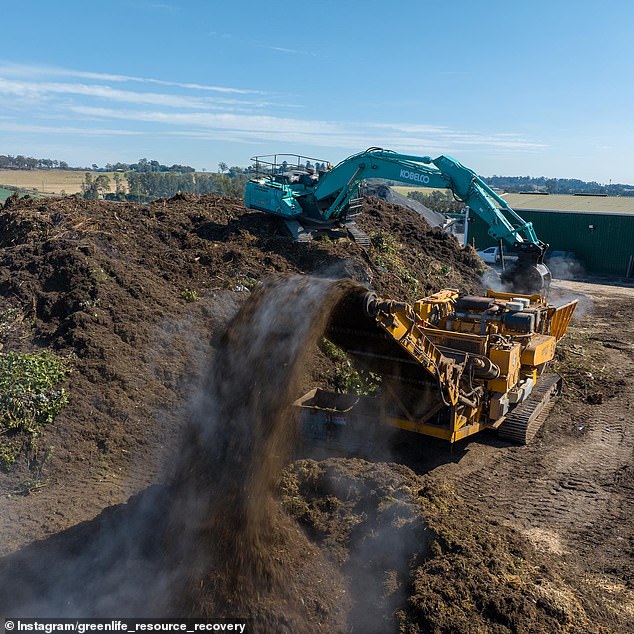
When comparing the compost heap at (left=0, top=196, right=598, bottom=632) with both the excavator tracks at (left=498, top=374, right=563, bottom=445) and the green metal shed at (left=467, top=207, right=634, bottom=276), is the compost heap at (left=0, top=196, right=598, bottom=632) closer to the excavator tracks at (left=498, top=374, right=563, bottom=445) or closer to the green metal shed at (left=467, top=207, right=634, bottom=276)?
the excavator tracks at (left=498, top=374, right=563, bottom=445)

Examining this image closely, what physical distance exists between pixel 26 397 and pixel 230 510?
412cm

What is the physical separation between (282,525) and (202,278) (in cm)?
772

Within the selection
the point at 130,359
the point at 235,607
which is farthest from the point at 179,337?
the point at 235,607

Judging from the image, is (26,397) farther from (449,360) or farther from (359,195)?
(359,195)

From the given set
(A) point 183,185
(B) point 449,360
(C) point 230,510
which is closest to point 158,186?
(A) point 183,185

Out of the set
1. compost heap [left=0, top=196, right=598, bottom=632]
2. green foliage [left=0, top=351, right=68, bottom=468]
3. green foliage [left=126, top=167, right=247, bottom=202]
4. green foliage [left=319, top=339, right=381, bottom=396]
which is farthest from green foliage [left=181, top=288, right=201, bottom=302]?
green foliage [left=126, top=167, right=247, bottom=202]

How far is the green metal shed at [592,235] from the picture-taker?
2845cm

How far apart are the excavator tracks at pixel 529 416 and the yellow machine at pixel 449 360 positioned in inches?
0.6

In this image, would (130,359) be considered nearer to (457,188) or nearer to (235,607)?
(235,607)

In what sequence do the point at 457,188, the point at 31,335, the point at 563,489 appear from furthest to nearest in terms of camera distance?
1. the point at 457,188
2. the point at 31,335
3. the point at 563,489

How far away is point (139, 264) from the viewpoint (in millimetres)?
12617

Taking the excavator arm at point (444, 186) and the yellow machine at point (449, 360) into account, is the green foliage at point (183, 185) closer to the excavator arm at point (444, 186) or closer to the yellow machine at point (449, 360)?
the excavator arm at point (444, 186)

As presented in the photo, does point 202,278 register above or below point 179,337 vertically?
above

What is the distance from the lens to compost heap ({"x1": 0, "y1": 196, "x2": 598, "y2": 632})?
208 inches
